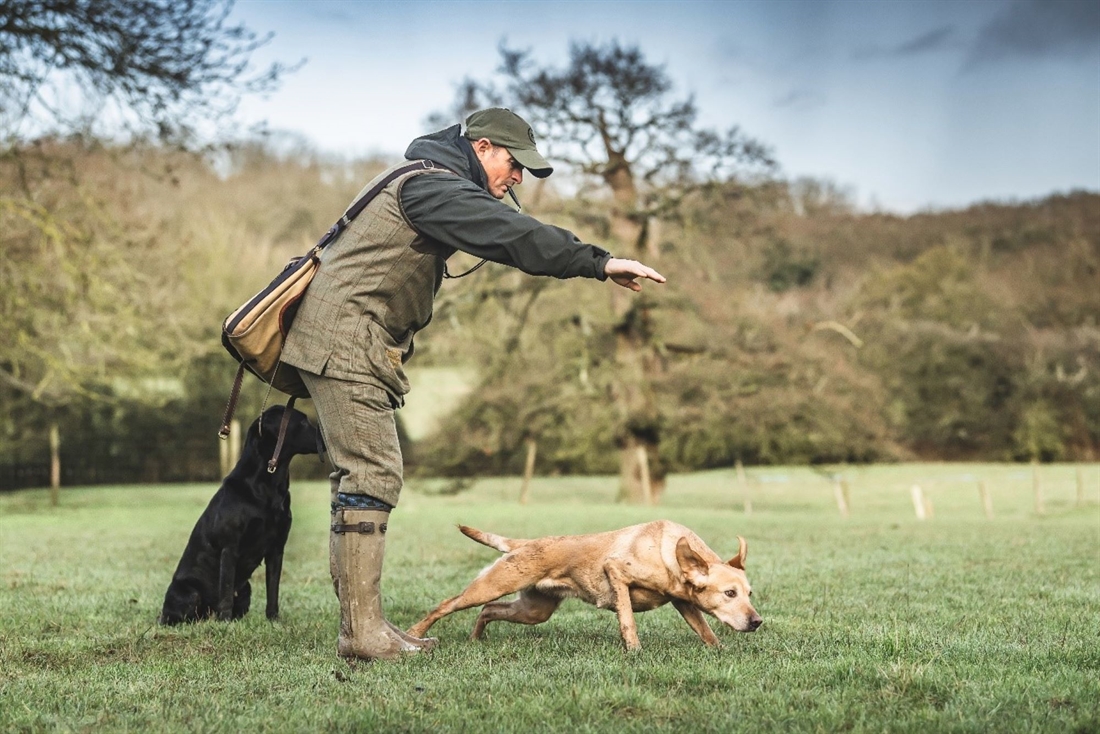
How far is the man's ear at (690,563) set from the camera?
5109mm

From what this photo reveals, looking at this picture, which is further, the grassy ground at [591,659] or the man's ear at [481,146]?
the man's ear at [481,146]

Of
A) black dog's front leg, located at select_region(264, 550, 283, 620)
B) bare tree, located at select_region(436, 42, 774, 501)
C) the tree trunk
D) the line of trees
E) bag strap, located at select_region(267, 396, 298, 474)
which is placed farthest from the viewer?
the tree trunk

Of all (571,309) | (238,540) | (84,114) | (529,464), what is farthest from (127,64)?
(529,464)

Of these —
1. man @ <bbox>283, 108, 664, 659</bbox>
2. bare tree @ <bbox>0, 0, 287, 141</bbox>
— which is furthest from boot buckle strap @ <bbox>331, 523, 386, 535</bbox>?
bare tree @ <bbox>0, 0, 287, 141</bbox>

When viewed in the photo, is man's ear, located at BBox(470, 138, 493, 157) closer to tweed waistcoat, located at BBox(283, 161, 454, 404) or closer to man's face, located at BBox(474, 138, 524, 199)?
man's face, located at BBox(474, 138, 524, 199)

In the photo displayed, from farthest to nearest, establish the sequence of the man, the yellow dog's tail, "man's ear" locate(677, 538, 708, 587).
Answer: the yellow dog's tail → "man's ear" locate(677, 538, 708, 587) → the man

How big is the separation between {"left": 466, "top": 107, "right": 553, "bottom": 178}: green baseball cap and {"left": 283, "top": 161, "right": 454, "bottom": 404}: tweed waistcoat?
1.18 ft

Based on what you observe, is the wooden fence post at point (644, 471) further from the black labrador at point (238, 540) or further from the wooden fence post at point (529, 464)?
the black labrador at point (238, 540)

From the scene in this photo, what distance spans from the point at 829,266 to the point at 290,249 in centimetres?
2450

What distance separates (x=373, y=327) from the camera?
16.7ft

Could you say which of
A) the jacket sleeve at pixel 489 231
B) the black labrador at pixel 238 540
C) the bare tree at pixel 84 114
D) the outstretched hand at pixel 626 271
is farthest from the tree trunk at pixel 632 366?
the outstretched hand at pixel 626 271

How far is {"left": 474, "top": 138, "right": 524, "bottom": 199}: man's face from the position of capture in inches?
205

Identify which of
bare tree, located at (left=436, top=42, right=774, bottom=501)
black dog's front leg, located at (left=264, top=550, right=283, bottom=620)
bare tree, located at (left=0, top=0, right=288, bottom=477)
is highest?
bare tree, located at (left=436, top=42, right=774, bottom=501)

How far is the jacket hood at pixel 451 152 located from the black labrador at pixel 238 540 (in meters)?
2.05
